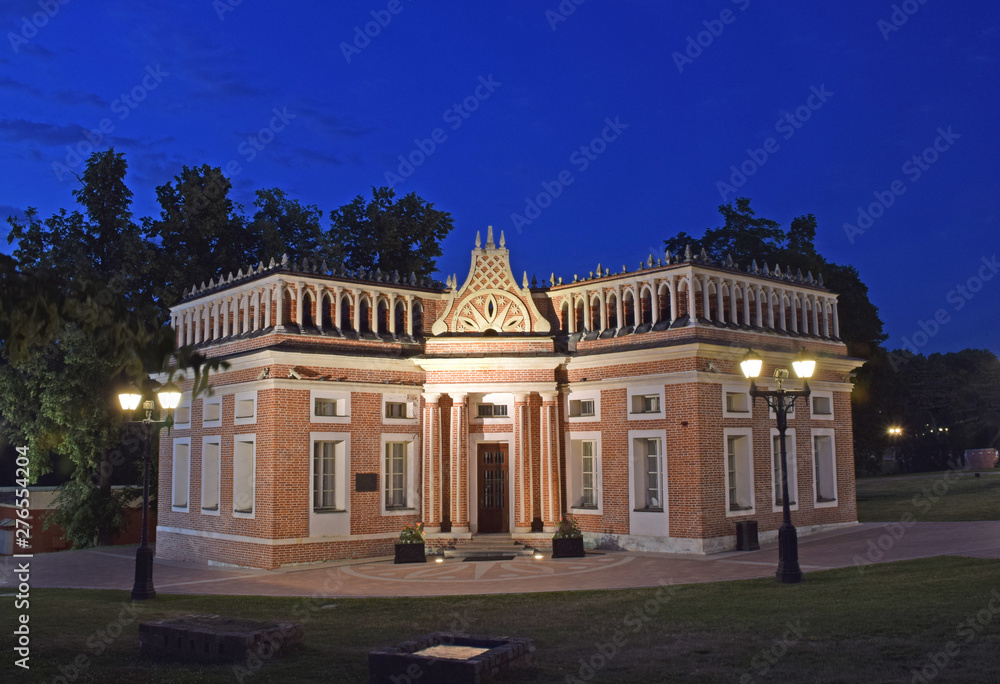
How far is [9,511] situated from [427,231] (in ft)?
66.7

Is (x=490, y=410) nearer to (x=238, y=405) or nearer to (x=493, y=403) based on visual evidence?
(x=493, y=403)

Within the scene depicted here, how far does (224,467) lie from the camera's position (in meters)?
22.7

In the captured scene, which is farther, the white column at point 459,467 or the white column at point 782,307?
the white column at point 782,307

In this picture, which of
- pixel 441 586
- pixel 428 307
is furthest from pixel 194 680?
pixel 428 307

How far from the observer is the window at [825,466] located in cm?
2553

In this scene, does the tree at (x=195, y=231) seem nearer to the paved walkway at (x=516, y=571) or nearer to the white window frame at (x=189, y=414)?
the white window frame at (x=189, y=414)

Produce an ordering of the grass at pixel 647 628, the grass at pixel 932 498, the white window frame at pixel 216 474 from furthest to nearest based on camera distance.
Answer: the grass at pixel 932 498 → the white window frame at pixel 216 474 → the grass at pixel 647 628

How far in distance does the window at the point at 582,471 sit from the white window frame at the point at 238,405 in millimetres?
8246

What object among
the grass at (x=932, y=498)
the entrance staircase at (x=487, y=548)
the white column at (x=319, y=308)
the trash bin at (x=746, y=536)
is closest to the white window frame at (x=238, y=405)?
the white column at (x=319, y=308)

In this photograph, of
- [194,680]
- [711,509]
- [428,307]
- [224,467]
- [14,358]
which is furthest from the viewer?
[428,307]

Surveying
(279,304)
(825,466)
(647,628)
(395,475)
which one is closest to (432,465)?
(395,475)

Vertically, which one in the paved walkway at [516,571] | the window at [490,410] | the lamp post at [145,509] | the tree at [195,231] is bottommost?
the paved walkway at [516,571]

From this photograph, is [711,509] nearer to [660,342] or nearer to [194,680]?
[660,342]

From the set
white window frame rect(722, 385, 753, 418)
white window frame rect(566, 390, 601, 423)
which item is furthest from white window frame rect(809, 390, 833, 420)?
white window frame rect(566, 390, 601, 423)
